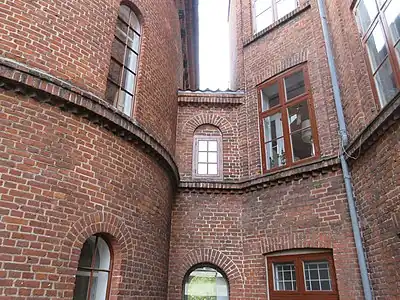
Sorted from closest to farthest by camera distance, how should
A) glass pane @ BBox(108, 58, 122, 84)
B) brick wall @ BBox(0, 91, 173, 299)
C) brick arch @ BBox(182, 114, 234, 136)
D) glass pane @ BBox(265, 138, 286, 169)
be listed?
brick wall @ BBox(0, 91, 173, 299) → glass pane @ BBox(108, 58, 122, 84) → glass pane @ BBox(265, 138, 286, 169) → brick arch @ BBox(182, 114, 234, 136)

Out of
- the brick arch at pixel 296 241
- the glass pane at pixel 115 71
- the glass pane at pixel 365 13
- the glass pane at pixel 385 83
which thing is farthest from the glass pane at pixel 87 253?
the glass pane at pixel 365 13

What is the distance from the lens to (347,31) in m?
7.20

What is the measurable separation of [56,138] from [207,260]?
4.62m

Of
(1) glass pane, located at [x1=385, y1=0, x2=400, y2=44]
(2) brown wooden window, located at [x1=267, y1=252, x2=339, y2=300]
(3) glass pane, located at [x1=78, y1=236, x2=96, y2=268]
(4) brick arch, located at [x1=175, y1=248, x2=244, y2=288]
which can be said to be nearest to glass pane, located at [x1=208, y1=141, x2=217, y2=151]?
(4) brick arch, located at [x1=175, y1=248, x2=244, y2=288]

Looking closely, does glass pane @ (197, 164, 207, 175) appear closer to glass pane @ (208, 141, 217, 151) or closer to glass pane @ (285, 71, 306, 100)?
glass pane @ (208, 141, 217, 151)

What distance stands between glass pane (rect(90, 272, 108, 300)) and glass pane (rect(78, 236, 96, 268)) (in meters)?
0.23

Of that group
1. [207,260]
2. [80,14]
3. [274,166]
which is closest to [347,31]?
[274,166]

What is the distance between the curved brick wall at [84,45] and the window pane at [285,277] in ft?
12.3

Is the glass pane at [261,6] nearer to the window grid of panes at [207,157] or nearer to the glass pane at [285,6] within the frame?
the glass pane at [285,6]

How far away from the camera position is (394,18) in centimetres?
552

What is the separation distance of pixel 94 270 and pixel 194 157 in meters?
4.46

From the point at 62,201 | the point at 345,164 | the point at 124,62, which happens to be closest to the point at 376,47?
the point at 345,164

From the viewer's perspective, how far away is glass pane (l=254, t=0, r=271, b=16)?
10.5 m

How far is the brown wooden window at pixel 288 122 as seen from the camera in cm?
765
